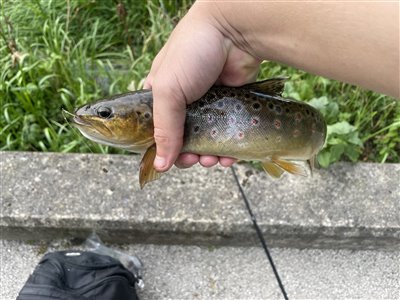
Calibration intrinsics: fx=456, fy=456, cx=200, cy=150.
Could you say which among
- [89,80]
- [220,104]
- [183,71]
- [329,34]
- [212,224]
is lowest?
[212,224]

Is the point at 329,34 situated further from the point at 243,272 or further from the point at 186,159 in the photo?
the point at 243,272

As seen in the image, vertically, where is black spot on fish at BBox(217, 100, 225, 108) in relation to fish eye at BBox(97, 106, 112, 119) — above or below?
above

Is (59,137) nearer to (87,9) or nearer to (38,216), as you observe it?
(38,216)

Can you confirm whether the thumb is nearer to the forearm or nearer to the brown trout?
the brown trout

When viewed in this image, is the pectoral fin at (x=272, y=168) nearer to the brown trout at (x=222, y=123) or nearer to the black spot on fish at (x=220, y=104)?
the brown trout at (x=222, y=123)

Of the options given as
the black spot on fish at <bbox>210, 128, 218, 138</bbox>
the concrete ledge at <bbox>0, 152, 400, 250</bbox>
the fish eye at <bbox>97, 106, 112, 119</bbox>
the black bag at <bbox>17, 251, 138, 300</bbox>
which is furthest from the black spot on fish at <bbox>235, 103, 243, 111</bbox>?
the black bag at <bbox>17, 251, 138, 300</bbox>

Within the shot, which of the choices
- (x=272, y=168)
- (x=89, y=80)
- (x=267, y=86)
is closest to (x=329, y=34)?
(x=267, y=86)
